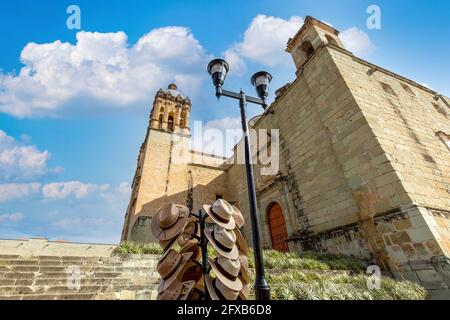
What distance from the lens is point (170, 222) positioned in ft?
7.90

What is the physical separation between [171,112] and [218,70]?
1606 cm

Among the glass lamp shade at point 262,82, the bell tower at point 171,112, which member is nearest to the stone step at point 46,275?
the glass lamp shade at point 262,82

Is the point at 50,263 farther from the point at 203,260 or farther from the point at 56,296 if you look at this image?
the point at 203,260

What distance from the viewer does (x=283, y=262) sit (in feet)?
18.5

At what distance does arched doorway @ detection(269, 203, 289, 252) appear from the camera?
31.0ft

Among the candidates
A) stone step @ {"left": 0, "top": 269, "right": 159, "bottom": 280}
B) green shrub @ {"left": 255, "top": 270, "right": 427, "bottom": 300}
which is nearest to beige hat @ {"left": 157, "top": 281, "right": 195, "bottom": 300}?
green shrub @ {"left": 255, "top": 270, "right": 427, "bottom": 300}

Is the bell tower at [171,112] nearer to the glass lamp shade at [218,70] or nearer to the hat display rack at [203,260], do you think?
the glass lamp shade at [218,70]

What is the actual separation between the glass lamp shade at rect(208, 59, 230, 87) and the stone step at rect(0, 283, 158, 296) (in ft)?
13.5

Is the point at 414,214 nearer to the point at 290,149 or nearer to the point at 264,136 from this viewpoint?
the point at 290,149

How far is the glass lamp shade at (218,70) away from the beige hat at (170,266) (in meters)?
2.99

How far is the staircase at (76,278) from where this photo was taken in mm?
3750

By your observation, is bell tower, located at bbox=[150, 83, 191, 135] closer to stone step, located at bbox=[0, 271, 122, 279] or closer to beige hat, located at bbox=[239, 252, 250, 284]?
stone step, located at bbox=[0, 271, 122, 279]
